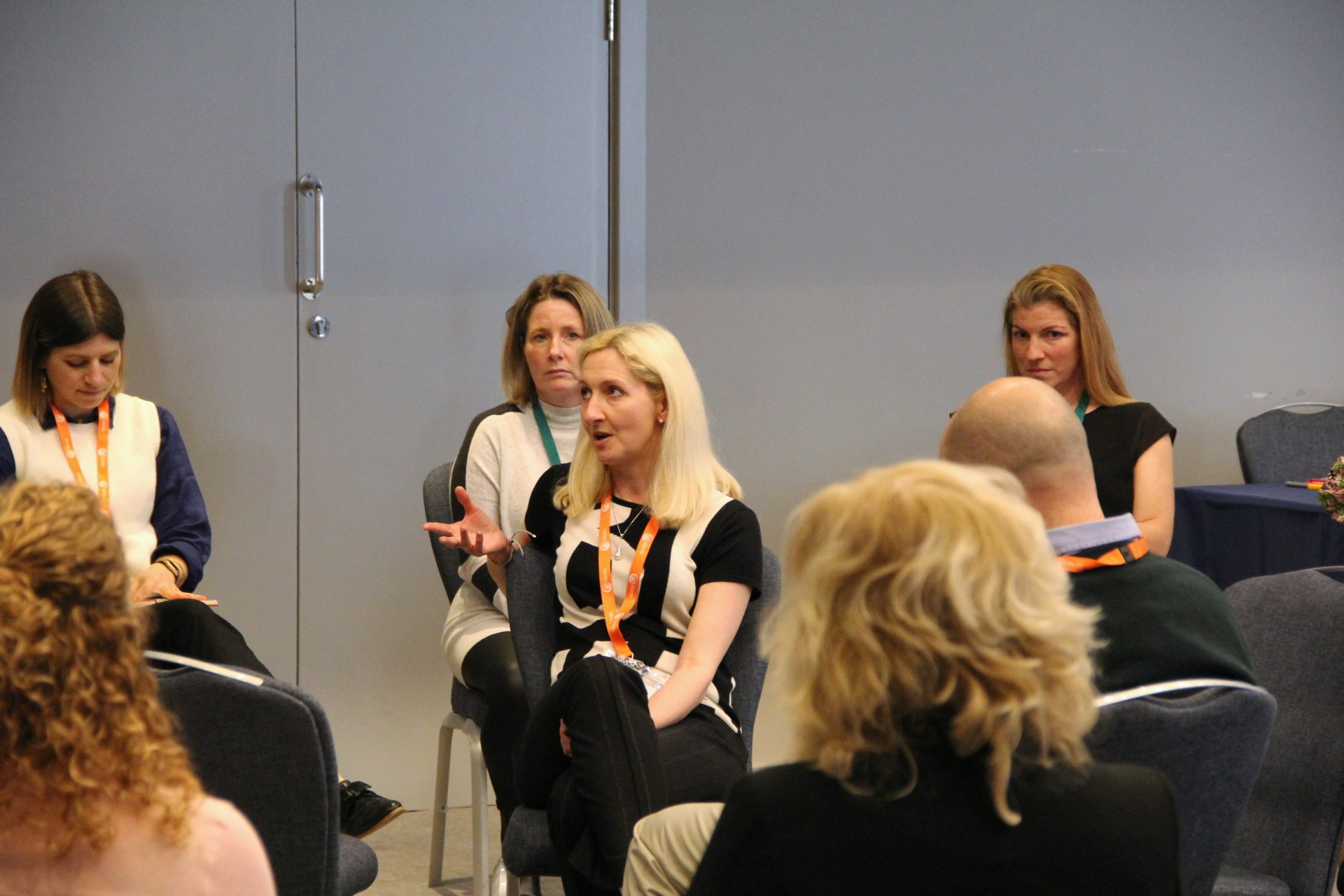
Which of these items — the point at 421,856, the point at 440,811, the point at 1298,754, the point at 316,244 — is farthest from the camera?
the point at 316,244

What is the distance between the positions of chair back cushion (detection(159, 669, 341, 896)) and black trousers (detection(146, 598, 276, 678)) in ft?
3.62

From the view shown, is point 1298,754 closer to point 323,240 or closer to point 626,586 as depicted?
point 626,586

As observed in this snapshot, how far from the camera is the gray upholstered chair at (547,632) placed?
2.39 m

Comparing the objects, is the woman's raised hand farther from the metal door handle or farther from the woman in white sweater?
the metal door handle

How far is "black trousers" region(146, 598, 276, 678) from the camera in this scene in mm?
2637

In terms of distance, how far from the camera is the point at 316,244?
362 cm

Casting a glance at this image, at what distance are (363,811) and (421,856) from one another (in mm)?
494

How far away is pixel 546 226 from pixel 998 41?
5.28 feet

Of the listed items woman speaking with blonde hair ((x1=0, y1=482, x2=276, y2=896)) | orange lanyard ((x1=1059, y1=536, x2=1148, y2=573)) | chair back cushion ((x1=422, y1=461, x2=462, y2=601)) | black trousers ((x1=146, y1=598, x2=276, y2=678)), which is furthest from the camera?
chair back cushion ((x1=422, y1=461, x2=462, y2=601))

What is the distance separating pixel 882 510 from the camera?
1.11 m

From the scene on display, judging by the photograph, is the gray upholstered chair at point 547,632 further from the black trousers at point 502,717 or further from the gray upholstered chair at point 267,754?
the gray upholstered chair at point 267,754

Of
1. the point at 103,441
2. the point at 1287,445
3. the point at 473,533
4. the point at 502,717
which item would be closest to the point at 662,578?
the point at 473,533

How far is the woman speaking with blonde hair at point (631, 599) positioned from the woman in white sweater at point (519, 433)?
0.48 meters

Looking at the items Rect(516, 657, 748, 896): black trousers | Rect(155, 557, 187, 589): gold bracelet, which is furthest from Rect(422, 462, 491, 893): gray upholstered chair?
Rect(516, 657, 748, 896): black trousers
